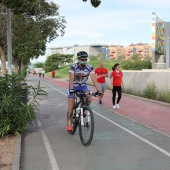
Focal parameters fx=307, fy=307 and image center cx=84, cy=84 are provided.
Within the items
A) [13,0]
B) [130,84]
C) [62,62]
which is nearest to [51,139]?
[13,0]

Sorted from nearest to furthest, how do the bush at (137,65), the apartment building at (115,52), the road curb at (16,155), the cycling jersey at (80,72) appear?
the road curb at (16,155) → the cycling jersey at (80,72) → the bush at (137,65) → the apartment building at (115,52)

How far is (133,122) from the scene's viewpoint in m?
9.30

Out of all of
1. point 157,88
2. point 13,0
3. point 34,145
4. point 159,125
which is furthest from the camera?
point 157,88

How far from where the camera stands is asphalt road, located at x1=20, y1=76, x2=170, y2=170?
5152 millimetres

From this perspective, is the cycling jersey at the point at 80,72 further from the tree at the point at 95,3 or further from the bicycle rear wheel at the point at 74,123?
the tree at the point at 95,3

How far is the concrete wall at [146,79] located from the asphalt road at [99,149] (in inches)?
272

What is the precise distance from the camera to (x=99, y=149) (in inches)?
241

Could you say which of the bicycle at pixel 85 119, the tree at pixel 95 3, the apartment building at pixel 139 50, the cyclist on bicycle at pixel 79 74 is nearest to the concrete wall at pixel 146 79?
the tree at pixel 95 3

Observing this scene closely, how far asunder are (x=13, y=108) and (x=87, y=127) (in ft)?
5.58

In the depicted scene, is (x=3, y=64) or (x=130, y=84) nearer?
(x=130, y=84)

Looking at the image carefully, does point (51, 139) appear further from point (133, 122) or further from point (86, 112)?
point (133, 122)

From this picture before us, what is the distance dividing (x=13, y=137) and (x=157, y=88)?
10.5 m

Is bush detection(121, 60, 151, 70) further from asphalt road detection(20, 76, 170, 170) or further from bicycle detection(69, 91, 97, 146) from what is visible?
bicycle detection(69, 91, 97, 146)

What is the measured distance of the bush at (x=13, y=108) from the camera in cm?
661
